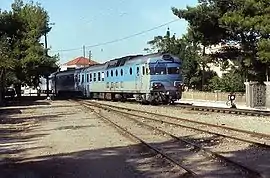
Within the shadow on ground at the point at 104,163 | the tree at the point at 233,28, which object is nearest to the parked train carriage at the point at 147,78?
the tree at the point at 233,28

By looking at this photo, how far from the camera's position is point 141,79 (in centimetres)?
3466

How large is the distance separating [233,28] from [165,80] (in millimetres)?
7406

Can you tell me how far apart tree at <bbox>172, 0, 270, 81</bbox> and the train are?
515 cm

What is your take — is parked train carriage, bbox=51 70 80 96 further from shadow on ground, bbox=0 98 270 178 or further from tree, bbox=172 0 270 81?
shadow on ground, bbox=0 98 270 178

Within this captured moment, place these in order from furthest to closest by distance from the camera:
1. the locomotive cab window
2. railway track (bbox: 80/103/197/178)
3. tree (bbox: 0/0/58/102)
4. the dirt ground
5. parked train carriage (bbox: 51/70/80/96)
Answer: parked train carriage (bbox: 51/70/80/96) < tree (bbox: 0/0/58/102) < the locomotive cab window < the dirt ground < railway track (bbox: 80/103/197/178)

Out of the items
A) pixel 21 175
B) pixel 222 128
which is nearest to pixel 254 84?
pixel 222 128

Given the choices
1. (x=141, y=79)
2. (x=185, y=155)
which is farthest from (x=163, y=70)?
(x=185, y=155)

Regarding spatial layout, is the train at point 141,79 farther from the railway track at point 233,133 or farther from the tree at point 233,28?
the railway track at point 233,133

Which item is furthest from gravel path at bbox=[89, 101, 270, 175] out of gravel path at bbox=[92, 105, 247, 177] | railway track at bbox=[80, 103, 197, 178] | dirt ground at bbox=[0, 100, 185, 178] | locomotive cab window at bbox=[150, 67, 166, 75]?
locomotive cab window at bbox=[150, 67, 166, 75]

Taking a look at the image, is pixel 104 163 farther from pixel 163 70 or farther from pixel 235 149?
pixel 163 70

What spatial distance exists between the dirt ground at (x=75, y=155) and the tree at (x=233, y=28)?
1908 cm

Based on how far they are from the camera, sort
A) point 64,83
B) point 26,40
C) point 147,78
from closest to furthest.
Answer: point 147,78, point 26,40, point 64,83

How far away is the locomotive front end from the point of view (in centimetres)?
3362

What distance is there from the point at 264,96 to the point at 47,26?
3300 centimetres
